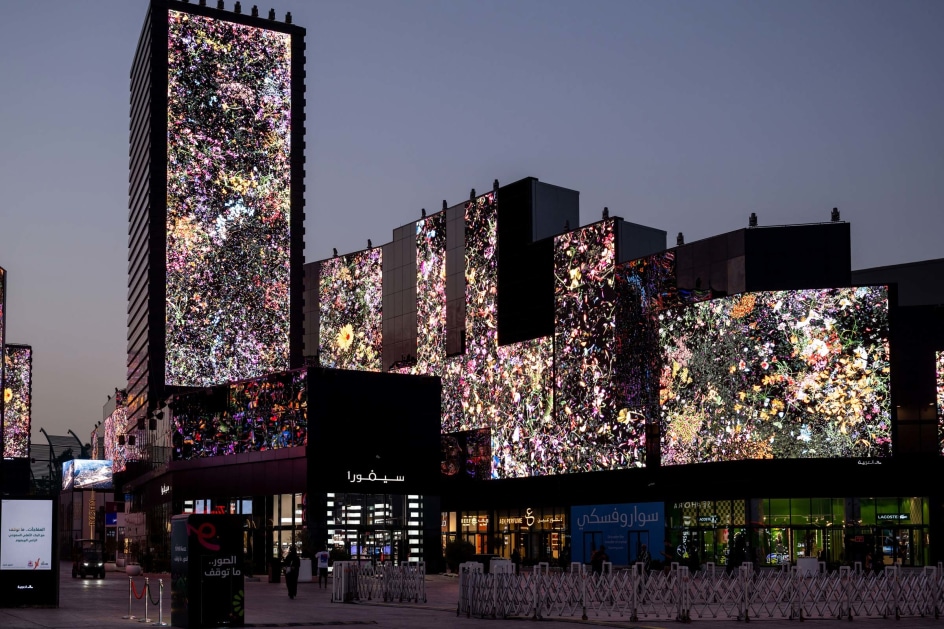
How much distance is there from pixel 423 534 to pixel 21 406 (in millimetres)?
98993

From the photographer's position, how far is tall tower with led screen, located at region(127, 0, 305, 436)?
340ft

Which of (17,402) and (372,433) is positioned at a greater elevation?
(17,402)

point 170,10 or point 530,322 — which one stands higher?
point 170,10

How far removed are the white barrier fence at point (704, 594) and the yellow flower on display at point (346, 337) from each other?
7544 centimetres

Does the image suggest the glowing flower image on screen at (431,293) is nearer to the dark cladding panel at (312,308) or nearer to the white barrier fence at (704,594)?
the dark cladding panel at (312,308)

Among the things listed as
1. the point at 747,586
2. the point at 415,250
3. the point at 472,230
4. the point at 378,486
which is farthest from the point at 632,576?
the point at 415,250

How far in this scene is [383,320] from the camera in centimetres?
10306

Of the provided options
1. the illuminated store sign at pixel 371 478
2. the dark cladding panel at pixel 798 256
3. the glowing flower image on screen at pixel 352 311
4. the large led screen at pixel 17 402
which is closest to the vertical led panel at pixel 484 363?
the glowing flower image on screen at pixel 352 311

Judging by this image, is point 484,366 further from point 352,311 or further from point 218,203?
point 218,203

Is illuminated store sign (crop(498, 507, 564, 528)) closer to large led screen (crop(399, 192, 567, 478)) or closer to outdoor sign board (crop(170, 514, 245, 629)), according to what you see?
large led screen (crop(399, 192, 567, 478))

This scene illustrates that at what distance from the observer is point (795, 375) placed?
233 feet

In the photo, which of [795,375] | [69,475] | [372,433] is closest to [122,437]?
[372,433]

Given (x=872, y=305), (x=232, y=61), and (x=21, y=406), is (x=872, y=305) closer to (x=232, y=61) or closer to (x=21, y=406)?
(x=232, y=61)

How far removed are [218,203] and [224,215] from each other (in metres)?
1.11
